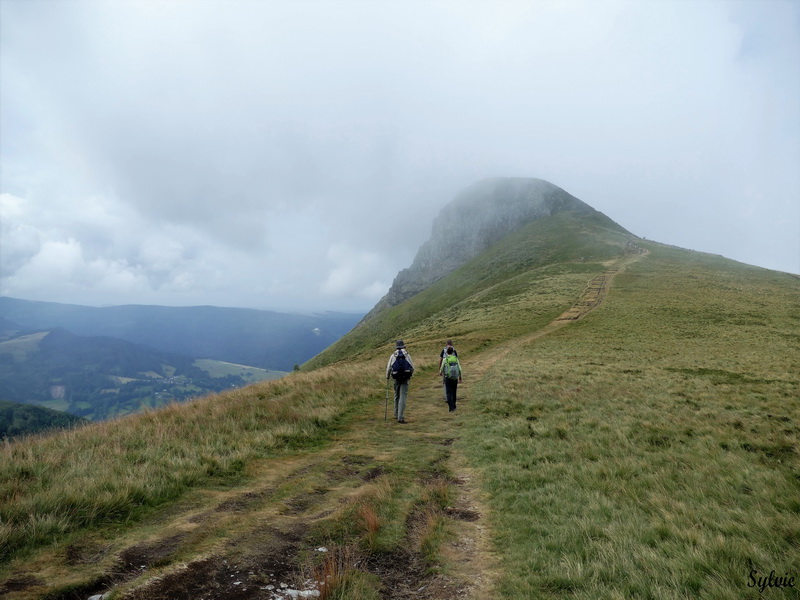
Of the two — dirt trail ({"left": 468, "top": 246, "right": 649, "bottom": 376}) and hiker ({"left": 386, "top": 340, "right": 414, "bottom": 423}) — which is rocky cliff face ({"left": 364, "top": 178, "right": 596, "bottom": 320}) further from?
hiker ({"left": 386, "top": 340, "right": 414, "bottom": 423})

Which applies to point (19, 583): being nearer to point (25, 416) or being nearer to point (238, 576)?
point (238, 576)

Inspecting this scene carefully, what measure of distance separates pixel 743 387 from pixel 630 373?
4597 mm

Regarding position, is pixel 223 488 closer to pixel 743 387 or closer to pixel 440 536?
pixel 440 536

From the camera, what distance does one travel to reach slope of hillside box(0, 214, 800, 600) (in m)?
4.71

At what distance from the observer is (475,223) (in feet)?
544

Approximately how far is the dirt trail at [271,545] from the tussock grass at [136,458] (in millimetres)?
700

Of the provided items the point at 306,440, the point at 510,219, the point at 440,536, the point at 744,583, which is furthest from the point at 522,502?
the point at 510,219

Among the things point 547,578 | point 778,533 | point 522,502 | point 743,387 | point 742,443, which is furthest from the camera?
Answer: point 743,387

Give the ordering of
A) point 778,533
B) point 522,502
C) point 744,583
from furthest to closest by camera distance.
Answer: point 522,502
point 778,533
point 744,583

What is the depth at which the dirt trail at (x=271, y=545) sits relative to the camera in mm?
4523

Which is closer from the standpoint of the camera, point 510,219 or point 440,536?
point 440,536

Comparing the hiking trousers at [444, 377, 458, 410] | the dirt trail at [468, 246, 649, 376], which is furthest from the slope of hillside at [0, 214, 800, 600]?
the dirt trail at [468, 246, 649, 376]

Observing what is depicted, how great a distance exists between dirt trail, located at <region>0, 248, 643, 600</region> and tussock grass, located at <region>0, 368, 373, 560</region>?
70 cm

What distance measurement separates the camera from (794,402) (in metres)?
13.8
